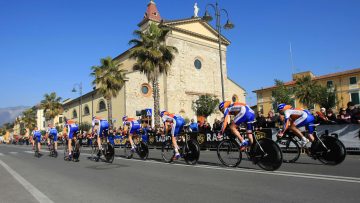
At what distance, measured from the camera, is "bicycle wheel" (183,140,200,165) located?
10086 mm

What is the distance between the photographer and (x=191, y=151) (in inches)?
405

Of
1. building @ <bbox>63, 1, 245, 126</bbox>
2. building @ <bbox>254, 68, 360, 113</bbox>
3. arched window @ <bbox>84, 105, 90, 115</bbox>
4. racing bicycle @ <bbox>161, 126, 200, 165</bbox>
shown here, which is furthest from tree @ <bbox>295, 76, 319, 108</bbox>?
racing bicycle @ <bbox>161, 126, 200, 165</bbox>

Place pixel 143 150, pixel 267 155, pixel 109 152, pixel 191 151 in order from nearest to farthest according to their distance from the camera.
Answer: pixel 267 155 < pixel 191 151 < pixel 109 152 < pixel 143 150

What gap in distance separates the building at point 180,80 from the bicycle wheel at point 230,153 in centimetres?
4093

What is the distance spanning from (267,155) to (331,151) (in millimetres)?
1759

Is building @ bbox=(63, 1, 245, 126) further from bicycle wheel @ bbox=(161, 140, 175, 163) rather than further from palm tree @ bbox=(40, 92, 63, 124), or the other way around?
bicycle wheel @ bbox=(161, 140, 175, 163)

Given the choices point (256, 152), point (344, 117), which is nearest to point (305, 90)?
point (344, 117)

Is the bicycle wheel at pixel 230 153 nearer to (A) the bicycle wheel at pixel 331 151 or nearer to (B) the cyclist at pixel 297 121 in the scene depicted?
(B) the cyclist at pixel 297 121

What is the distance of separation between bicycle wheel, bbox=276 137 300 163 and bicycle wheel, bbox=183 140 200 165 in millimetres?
2347

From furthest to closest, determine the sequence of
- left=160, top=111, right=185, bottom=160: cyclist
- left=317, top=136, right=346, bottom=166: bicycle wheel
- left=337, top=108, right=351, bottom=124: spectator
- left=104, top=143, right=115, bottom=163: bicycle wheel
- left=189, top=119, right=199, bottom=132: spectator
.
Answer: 1. left=189, top=119, right=199, bottom=132: spectator
2. left=337, top=108, right=351, bottom=124: spectator
3. left=104, top=143, right=115, bottom=163: bicycle wheel
4. left=160, top=111, right=185, bottom=160: cyclist
5. left=317, top=136, right=346, bottom=166: bicycle wheel

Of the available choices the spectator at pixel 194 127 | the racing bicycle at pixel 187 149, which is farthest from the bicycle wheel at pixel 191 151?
the spectator at pixel 194 127

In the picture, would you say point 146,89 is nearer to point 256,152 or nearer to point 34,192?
point 256,152

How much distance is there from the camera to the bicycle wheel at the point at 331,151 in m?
8.28

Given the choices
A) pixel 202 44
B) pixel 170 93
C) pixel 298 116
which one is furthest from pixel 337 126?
pixel 202 44
